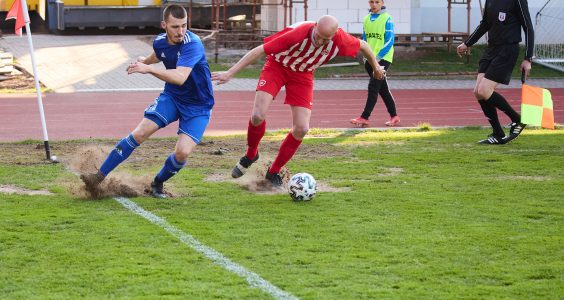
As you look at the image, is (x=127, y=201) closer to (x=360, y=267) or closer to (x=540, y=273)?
(x=360, y=267)

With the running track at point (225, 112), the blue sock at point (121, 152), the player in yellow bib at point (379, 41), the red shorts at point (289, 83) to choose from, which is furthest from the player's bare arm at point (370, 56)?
the running track at point (225, 112)

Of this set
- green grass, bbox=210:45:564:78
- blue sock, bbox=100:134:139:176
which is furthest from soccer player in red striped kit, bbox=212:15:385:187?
green grass, bbox=210:45:564:78

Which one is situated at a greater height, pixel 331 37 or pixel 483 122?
pixel 331 37

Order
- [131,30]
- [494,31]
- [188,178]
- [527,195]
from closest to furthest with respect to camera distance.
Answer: [527,195]
[188,178]
[494,31]
[131,30]

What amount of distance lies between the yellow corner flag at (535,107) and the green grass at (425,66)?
38.5 ft

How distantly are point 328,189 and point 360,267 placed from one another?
321 cm

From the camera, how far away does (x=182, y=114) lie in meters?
8.70

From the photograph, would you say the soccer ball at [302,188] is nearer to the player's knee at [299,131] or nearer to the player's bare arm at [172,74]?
the player's knee at [299,131]

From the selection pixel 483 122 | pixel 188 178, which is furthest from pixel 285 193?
pixel 483 122

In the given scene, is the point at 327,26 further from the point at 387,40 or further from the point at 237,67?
the point at 387,40

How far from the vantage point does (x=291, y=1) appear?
2702 cm

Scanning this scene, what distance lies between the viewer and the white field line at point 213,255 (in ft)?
18.9

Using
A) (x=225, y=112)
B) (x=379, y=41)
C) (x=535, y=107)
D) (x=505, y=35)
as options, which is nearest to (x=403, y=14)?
(x=225, y=112)

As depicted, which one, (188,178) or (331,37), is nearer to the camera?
(331,37)
